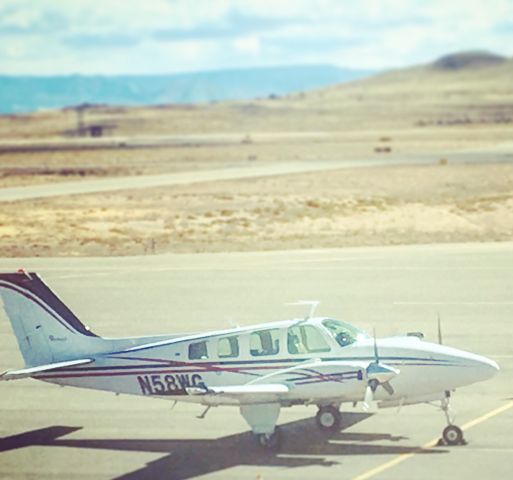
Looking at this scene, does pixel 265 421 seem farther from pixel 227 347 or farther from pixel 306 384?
pixel 227 347

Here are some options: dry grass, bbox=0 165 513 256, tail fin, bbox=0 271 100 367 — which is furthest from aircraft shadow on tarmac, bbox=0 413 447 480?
dry grass, bbox=0 165 513 256

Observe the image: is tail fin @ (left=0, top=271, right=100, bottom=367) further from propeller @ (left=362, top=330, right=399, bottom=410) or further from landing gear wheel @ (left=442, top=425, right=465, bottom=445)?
landing gear wheel @ (left=442, top=425, right=465, bottom=445)

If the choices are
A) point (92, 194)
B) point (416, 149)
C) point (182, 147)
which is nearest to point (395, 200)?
point (92, 194)

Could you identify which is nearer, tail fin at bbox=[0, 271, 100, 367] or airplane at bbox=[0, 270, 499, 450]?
airplane at bbox=[0, 270, 499, 450]

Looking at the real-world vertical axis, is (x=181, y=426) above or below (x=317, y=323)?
below

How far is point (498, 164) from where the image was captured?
10319 centimetres

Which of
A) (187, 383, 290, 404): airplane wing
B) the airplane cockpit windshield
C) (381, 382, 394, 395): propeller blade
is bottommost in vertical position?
(381, 382, 394, 395): propeller blade

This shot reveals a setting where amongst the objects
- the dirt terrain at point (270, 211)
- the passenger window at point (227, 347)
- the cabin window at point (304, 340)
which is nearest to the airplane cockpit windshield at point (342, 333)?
the cabin window at point (304, 340)

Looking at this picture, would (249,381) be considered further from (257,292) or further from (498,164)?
(498,164)

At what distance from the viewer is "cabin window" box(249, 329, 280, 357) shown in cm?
2503

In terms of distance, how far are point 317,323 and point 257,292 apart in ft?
66.5

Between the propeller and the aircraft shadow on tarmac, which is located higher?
the propeller

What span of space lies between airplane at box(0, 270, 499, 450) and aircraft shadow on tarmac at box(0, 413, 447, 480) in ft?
1.59

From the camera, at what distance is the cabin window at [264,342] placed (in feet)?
82.1
